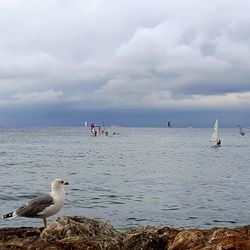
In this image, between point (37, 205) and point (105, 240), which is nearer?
point (105, 240)

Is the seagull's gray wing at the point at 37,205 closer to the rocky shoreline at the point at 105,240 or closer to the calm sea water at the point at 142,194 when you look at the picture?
the rocky shoreline at the point at 105,240

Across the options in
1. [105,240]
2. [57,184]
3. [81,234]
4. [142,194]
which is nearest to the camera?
[105,240]

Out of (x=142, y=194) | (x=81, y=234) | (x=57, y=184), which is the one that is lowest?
(x=142, y=194)

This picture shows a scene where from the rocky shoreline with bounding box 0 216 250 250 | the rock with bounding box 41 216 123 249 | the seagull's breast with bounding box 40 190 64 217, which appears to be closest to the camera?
the rocky shoreline with bounding box 0 216 250 250

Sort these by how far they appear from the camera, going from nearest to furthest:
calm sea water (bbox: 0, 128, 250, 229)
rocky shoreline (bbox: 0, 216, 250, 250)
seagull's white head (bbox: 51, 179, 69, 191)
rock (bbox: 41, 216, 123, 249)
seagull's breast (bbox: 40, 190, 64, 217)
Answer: rocky shoreline (bbox: 0, 216, 250, 250)
rock (bbox: 41, 216, 123, 249)
seagull's breast (bbox: 40, 190, 64, 217)
seagull's white head (bbox: 51, 179, 69, 191)
calm sea water (bbox: 0, 128, 250, 229)

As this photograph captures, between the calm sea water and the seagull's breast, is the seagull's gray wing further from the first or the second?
the calm sea water

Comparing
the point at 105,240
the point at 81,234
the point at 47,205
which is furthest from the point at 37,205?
the point at 105,240

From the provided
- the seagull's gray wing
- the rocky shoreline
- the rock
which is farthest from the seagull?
the rock

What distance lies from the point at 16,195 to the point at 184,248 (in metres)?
20.3

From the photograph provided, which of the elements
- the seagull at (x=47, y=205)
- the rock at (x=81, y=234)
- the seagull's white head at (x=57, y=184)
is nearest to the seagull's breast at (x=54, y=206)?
the seagull at (x=47, y=205)

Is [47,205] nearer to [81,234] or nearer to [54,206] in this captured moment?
[54,206]

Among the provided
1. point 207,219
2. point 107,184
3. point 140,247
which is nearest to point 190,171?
point 107,184

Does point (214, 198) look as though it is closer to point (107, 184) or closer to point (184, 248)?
point (107, 184)

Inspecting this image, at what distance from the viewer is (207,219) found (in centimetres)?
2214
